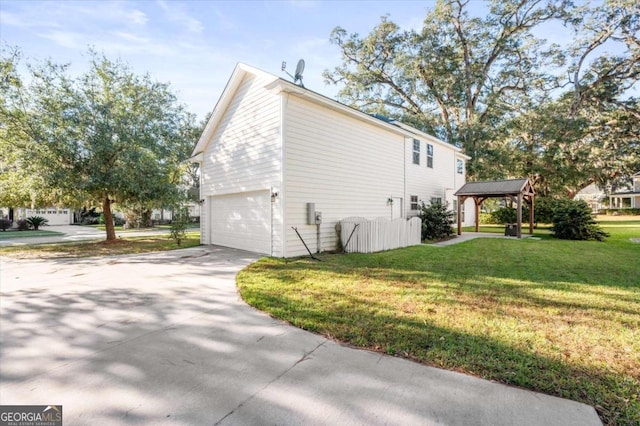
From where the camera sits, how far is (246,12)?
912cm

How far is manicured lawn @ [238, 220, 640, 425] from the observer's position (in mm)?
2451

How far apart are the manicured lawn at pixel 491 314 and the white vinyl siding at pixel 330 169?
1.99 m

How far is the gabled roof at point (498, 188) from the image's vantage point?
13121 mm

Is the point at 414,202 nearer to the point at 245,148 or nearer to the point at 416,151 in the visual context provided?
the point at 416,151

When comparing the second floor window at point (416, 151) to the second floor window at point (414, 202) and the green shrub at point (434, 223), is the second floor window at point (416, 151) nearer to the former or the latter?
the second floor window at point (414, 202)

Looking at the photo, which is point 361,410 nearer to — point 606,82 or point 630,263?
point 630,263

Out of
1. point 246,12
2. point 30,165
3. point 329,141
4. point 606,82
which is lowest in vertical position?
point 30,165

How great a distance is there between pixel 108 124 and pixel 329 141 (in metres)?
8.42

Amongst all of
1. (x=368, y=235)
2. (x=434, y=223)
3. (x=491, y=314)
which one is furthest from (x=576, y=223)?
(x=491, y=314)

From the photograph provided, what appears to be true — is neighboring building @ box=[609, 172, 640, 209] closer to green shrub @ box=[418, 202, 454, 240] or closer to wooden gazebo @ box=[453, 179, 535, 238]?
wooden gazebo @ box=[453, 179, 535, 238]

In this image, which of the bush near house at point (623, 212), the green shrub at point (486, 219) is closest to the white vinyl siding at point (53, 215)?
the green shrub at point (486, 219)

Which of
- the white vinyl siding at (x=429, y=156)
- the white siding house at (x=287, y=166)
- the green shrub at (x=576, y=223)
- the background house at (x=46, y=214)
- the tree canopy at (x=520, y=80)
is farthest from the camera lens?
the background house at (x=46, y=214)

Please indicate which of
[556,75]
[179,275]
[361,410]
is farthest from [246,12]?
[556,75]

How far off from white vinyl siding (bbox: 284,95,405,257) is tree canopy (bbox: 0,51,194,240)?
6.34 meters
